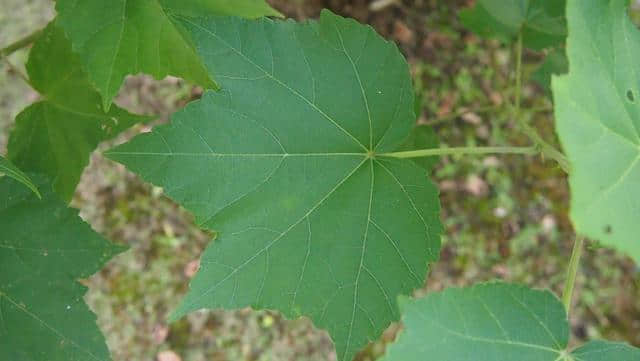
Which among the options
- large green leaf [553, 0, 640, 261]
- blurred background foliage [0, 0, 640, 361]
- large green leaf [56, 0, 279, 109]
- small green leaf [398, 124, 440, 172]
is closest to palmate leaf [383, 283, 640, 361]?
large green leaf [553, 0, 640, 261]

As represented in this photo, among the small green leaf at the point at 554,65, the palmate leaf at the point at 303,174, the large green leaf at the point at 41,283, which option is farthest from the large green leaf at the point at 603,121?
the large green leaf at the point at 41,283

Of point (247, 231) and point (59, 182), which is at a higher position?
point (247, 231)

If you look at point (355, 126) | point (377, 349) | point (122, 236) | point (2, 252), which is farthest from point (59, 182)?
point (377, 349)

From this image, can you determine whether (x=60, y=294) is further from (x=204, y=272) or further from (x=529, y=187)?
(x=529, y=187)

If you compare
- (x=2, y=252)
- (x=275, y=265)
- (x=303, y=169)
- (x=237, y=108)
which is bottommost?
(x=2, y=252)

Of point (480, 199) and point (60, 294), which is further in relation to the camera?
point (480, 199)

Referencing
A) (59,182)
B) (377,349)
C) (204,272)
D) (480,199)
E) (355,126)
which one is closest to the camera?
(204,272)

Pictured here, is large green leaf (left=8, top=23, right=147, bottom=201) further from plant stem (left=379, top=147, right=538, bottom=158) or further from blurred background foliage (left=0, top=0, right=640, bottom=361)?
blurred background foliage (left=0, top=0, right=640, bottom=361)
